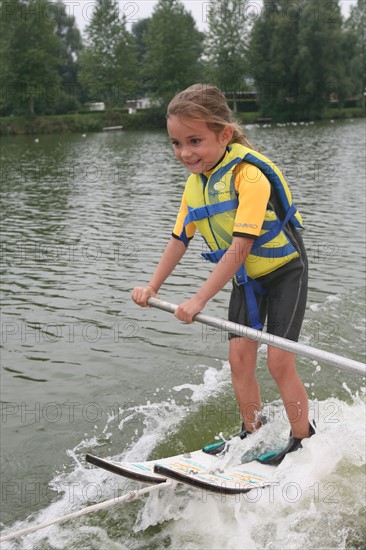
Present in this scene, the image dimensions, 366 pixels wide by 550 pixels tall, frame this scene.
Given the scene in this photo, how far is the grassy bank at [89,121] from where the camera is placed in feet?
190

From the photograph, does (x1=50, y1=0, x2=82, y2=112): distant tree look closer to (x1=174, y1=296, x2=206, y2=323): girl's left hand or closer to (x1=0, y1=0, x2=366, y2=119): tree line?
(x1=0, y1=0, x2=366, y2=119): tree line

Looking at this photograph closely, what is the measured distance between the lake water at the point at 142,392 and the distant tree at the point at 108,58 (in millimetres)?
61001

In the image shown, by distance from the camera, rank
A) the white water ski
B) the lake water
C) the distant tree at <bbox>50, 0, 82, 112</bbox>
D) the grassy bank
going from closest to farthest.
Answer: the white water ski, the lake water, the grassy bank, the distant tree at <bbox>50, 0, 82, 112</bbox>

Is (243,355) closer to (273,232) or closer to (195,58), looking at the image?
(273,232)

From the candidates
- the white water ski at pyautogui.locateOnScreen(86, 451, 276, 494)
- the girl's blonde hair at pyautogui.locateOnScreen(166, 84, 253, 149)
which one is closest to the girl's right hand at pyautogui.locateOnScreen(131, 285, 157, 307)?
the white water ski at pyautogui.locateOnScreen(86, 451, 276, 494)

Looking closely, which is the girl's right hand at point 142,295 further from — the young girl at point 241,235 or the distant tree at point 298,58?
the distant tree at point 298,58

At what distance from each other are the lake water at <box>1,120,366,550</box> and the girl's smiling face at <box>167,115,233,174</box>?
216 cm

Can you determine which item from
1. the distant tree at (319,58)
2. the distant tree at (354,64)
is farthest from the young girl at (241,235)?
the distant tree at (354,64)

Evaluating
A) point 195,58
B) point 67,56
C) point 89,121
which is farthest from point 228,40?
point 67,56

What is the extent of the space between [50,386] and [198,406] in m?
1.73

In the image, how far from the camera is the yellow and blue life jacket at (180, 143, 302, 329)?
4.17 m

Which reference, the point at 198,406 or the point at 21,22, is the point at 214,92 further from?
the point at 21,22

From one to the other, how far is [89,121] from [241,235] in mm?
59972

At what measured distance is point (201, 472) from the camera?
15.1 feet
